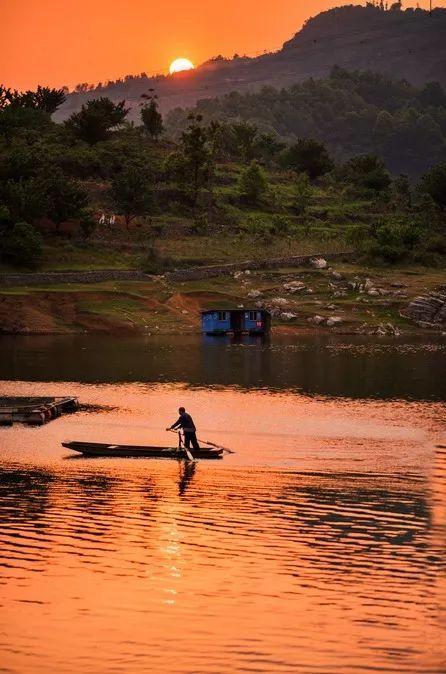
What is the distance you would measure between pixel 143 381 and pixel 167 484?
34.2 meters

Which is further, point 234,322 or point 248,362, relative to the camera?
point 234,322

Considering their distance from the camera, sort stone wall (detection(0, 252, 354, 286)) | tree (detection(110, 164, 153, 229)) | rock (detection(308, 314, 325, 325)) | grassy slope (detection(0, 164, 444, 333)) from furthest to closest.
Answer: tree (detection(110, 164, 153, 229))
stone wall (detection(0, 252, 354, 286))
rock (detection(308, 314, 325, 325))
grassy slope (detection(0, 164, 444, 333))

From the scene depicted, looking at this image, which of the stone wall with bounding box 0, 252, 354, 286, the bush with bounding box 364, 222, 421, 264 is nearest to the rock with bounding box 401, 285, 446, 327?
the bush with bounding box 364, 222, 421, 264

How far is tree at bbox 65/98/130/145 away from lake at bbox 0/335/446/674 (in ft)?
340

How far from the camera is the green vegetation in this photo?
13750 centimetres

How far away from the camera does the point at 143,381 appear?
83.5 metres

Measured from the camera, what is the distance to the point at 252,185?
171250 millimetres

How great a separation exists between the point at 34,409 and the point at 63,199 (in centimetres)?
7836

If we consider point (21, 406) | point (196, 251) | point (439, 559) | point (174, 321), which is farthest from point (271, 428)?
point (196, 251)

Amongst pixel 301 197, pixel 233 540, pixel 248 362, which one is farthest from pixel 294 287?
pixel 233 540

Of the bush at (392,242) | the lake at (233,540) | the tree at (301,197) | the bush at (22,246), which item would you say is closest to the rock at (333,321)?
the bush at (392,242)

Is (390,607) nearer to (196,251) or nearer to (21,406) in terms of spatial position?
(21,406)

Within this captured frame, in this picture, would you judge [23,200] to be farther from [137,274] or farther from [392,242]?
[392,242]

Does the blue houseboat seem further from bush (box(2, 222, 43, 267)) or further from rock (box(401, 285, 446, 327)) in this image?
bush (box(2, 222, 43, 267))
